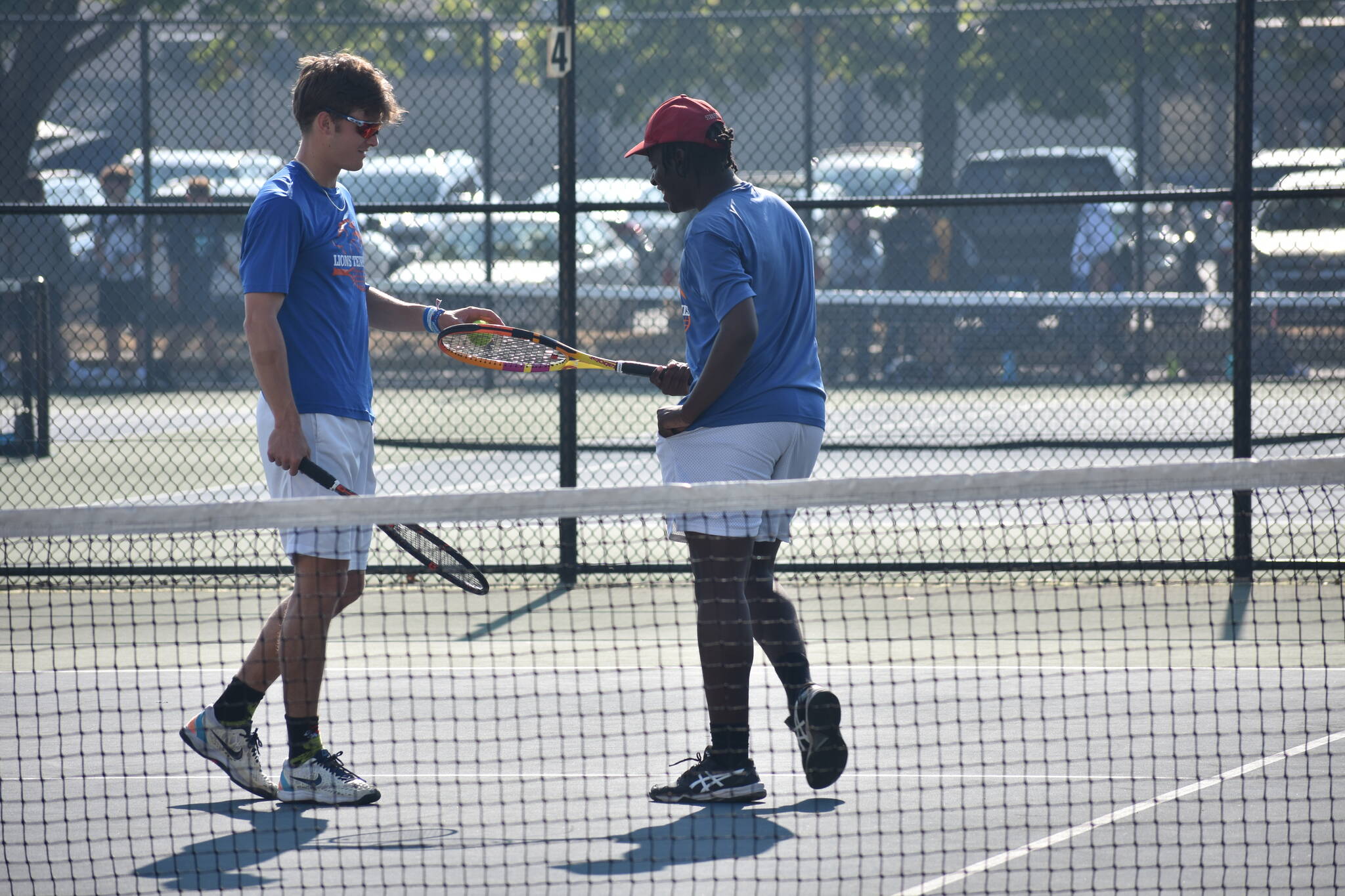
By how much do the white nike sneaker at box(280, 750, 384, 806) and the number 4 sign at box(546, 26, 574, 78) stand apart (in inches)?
135

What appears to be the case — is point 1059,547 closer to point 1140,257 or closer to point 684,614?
point 684,614

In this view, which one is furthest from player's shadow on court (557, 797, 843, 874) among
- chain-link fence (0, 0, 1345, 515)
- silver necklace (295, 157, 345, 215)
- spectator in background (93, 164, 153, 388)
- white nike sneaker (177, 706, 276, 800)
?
spectator in background (93, 164, 153, 388)

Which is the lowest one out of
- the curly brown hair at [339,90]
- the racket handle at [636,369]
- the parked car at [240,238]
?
the racket handle at [636,369]

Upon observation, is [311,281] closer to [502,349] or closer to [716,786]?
[502,349]

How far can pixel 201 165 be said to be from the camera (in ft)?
41.9

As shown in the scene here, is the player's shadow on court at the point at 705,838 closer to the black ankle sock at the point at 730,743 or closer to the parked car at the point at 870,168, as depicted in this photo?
the black ankle sock at the point at 730,743

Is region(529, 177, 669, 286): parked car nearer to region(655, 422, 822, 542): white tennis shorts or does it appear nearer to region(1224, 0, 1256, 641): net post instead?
region(1224, 0, 1256, 641): net post

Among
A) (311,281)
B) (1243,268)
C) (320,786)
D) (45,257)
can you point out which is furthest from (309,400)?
(45,257)

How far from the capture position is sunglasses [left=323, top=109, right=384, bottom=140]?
407 cm

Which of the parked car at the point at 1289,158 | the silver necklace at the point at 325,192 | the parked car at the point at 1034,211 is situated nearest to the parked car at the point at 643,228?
the parked car at the point at 1034,211

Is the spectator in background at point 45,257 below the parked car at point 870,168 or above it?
below

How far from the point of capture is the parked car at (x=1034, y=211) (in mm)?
12641

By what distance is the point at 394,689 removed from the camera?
529cm

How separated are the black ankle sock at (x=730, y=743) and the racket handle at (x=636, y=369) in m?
0.99
